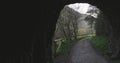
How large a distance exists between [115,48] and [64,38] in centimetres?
1937

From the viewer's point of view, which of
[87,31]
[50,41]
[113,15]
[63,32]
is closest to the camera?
A: [113,15]

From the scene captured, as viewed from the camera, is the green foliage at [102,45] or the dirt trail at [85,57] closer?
the dirt trail at [85,57]

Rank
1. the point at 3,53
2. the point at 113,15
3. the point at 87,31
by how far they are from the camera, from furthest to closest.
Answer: the point at 87,31 → the point at 113,15 → the point at 3,53

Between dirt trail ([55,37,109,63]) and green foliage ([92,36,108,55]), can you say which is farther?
green foliage ([92,36,108,55])

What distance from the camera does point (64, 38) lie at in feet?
116

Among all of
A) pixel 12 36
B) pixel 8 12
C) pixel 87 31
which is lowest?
pixel 87 31

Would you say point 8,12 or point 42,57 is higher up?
point 8,12

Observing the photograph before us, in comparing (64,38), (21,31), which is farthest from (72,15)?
(21,31)

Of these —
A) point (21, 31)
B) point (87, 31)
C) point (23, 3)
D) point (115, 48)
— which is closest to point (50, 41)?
point (115, 48)

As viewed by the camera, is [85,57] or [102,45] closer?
[85,57]

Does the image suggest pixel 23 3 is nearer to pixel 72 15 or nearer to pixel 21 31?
pixel 21 31

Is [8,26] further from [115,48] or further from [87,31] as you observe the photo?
[87,31]

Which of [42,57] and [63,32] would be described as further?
[63,32]

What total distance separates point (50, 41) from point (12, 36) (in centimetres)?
1002
